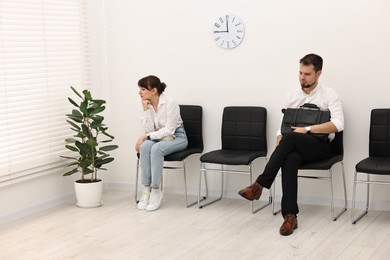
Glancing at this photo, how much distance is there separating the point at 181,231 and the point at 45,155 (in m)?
1.60

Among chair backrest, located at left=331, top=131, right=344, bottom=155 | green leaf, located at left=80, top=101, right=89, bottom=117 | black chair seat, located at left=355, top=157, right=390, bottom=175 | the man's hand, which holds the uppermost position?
green leaf, located at left=80, top=101, right=89, bottom=117

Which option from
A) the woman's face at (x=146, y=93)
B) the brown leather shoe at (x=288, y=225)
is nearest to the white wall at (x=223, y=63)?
the woman's face at (x=146, y=93)

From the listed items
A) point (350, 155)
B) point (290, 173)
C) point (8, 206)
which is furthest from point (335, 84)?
point (8, 206)

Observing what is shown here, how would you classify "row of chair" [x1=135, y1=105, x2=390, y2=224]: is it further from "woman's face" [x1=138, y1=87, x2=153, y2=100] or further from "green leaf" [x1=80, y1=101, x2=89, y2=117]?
"green leaf" [x1=80, y1=101, x2=89, y2=117]

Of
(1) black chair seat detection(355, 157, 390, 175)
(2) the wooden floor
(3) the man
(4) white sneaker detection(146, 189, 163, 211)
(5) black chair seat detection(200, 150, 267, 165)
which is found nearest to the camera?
(2) the wooden floor

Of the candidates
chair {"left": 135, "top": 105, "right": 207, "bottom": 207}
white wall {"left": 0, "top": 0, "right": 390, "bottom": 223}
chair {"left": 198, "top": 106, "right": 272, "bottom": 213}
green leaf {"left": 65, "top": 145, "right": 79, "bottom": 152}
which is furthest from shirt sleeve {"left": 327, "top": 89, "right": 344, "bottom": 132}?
green leaf {"left": 65, "top": 145, "right": 79, "bottom": 152}

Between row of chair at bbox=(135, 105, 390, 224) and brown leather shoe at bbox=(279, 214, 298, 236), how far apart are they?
0.41m

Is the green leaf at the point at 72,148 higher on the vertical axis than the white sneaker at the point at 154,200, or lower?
higher

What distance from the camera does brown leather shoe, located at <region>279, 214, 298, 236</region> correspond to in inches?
181

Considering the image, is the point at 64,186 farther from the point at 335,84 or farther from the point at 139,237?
the point at 335,84

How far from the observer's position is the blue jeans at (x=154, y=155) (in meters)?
5.43

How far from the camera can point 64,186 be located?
5.88 metres

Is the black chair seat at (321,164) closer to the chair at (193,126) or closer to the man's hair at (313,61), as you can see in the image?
the man's hair at (313,61)

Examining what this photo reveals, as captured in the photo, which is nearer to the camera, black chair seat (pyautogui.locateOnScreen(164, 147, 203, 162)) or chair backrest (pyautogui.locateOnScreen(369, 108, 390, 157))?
chair backrest (pyautogui.locateOnScreen(369, 108, 390, 157))
